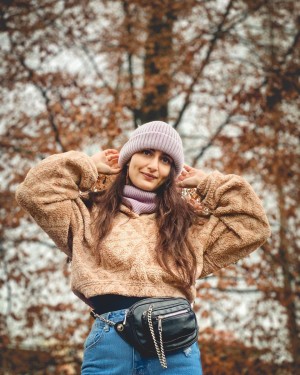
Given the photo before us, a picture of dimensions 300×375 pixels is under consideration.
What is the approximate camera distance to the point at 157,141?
2.38m

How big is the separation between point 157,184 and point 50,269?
12.2 feet

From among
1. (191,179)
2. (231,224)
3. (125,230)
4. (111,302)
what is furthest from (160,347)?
(191,179)

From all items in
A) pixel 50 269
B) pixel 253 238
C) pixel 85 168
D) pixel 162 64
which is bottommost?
pixel 50 269

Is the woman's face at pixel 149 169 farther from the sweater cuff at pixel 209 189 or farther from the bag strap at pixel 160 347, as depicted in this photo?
the bag strap at pixel 160 347

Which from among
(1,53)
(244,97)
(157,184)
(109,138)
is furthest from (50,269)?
(157,184)

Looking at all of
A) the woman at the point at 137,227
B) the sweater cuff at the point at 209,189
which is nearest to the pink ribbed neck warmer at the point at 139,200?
the woman at the point at 137,227

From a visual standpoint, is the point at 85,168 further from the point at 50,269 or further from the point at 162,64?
the point at 162,64

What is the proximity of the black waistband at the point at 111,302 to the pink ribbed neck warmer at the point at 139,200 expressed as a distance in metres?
0.47

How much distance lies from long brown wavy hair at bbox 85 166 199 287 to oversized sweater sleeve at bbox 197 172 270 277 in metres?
0.11

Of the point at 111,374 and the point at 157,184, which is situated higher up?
the point at 157,184

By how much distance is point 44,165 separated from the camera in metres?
2.17

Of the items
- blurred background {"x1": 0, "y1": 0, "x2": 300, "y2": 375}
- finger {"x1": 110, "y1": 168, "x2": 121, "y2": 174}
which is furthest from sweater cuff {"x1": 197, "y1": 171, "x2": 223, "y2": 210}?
blurred background {"x1": 0, "y1": 0, "x2": 300, "y2": 375}

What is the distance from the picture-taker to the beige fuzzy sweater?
6.72 ft

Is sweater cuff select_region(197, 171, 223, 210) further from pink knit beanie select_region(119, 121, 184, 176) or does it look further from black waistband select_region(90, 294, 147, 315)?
black waistband select_region(90, 294, 147, 315)
